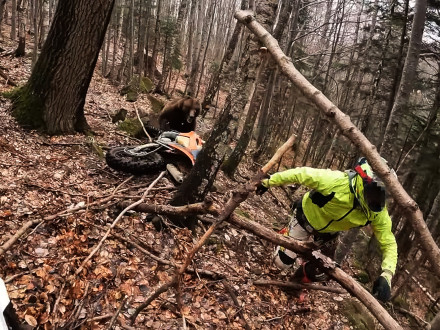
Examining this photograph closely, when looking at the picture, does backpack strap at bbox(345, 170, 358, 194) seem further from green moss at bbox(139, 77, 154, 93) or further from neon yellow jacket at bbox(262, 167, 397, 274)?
green moss at bbox(139, 77, 154, 93)

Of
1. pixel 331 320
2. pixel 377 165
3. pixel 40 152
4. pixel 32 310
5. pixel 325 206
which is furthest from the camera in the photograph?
pixel 40 152

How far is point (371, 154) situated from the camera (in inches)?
111

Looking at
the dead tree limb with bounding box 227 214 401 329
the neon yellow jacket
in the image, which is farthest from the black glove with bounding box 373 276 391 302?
the dead tree limb with bounding box 227 214 401 329

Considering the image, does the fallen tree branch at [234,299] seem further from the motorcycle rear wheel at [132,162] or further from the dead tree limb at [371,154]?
the motorcycle rear wheel at [132,162]

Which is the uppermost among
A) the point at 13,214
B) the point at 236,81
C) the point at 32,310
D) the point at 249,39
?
the point at 249,39

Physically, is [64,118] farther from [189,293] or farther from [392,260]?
[392,260]

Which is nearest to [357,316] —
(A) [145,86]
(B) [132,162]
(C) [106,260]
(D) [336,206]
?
(D) [336,206]

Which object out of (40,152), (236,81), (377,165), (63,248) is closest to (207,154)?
(236,81)

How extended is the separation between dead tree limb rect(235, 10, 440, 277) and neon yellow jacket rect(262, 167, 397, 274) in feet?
3.70

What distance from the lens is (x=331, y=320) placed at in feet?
16.5

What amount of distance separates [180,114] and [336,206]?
3842 millimetres

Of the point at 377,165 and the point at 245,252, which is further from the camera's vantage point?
the point at 245,252

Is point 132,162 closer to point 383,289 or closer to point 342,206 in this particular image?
point 342,206

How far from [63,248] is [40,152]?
2.37 meters
